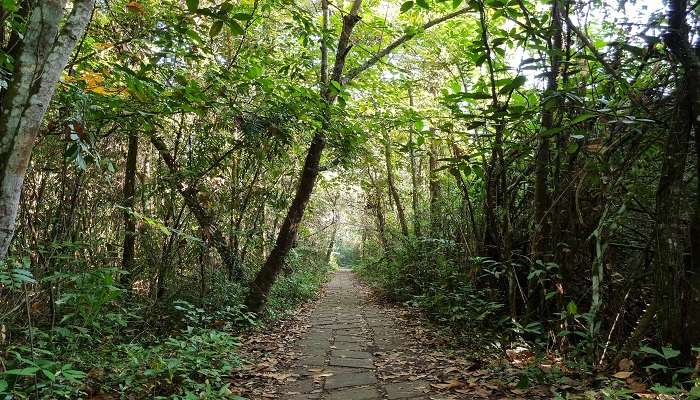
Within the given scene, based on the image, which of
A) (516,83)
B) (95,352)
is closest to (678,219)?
(516,83)

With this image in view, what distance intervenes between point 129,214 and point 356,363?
10.7 feet

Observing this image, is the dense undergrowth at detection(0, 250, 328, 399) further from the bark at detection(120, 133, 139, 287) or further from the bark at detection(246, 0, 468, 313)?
the bark at detection(246, 0, 468, 313)

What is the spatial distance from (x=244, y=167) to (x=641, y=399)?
5799 millimetres

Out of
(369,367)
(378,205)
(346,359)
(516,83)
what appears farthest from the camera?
(378,205)

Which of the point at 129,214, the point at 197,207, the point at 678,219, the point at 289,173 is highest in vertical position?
the point at 289,173

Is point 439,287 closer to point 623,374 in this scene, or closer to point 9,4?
point 623,374

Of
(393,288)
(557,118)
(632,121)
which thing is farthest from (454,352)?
(393,288)

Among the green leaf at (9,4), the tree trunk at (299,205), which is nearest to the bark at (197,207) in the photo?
the tree trunk at (299,205)

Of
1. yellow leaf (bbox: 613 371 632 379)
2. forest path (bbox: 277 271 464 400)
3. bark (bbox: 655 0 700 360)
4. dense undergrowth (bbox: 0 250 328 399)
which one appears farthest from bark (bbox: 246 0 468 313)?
yellow leaf (bbox: 613 371 632 379)

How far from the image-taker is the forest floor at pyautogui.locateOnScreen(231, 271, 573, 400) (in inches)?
145

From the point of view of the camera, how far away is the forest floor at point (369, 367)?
Result: 368cm

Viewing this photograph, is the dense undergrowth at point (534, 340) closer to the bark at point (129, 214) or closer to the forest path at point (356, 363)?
the forest path at point (356, 363)

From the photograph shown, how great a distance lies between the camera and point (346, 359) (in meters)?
5.00

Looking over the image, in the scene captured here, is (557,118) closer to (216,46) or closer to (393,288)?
(216,46)
